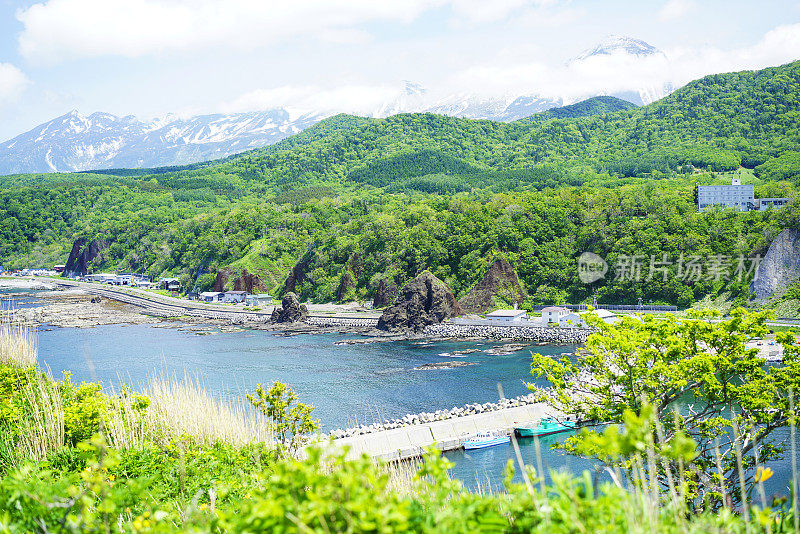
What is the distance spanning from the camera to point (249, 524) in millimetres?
3211

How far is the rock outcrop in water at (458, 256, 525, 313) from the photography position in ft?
165

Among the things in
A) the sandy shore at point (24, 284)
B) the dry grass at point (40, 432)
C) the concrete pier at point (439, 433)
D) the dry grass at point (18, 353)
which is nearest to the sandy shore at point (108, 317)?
the sandy shore at point (24, 284)

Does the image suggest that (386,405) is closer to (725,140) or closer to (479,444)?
(479,444)

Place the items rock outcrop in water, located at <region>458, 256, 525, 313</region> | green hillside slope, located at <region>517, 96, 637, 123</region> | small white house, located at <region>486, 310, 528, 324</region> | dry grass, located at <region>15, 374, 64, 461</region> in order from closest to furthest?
dry grass, located at <region>15, 374, 64, 461</region> < small white house, located at <region>486, 310, 528, 324</region> < rock outcrop in water, located at <region>458, 256, 525, 313</region> < green hillside slope, located at <region>517, 96, 637, 123</region>

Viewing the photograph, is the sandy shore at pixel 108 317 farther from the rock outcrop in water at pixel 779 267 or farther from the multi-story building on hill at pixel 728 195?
the multi-story building on hill at pixel 728 195

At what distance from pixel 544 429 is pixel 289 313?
33.9 m

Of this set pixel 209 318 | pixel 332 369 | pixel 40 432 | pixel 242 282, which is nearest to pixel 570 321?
pixel 332 369

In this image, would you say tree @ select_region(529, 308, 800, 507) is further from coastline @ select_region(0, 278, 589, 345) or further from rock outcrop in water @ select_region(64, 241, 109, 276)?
rock outcrop in water @ select_region(64, 241, 109, 276)

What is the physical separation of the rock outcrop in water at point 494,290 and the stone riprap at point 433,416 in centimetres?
2689

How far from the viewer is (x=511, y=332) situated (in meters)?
40.9

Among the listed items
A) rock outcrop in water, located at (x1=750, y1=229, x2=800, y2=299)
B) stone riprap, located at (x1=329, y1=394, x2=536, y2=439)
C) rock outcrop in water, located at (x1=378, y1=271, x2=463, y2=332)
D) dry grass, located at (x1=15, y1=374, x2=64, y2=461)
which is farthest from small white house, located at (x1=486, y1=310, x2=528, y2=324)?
dry grass, located at (x1=15, y1=374, x2=64, y2=461)

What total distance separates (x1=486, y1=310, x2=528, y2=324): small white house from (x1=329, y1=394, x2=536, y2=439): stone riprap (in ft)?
66.2

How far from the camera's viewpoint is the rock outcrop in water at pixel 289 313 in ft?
166

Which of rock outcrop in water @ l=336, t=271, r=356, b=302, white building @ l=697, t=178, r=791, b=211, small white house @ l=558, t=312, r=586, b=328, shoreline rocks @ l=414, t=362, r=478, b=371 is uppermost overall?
white building @ l=697, t=178, r=791, b=211
